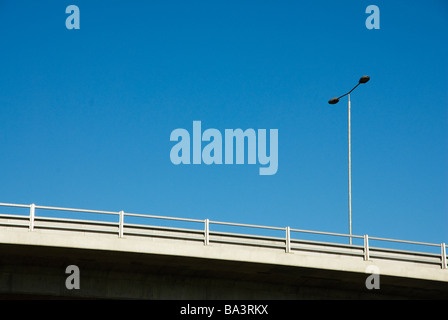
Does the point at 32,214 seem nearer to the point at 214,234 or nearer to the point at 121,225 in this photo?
the point at 121,225

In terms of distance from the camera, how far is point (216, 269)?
2506 cm

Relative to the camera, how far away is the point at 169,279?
25.5 meters

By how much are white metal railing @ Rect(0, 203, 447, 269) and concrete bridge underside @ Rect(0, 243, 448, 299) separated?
2.49ft

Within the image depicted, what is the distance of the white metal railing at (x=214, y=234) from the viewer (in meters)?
22.8

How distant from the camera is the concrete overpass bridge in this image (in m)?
22.8

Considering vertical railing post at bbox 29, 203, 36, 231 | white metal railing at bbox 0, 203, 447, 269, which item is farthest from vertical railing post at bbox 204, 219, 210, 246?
vertical railing post at bbox 29, 203, 36, 231

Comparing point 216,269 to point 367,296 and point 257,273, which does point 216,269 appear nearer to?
point 257,273

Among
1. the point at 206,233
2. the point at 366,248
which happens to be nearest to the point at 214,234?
the point at 206,233

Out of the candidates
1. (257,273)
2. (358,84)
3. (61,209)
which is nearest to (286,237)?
(257,273)

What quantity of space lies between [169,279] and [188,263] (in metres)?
1.54
